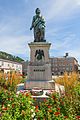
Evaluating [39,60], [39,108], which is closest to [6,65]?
[39,60]

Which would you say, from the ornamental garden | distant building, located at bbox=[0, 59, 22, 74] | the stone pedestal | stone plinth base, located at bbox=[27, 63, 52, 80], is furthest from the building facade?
the ornamental garden

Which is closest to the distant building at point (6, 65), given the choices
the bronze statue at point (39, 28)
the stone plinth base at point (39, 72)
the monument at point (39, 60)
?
the bronze statue at point (39, 28)

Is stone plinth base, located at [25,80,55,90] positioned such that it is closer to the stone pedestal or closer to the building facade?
the stone pedestal

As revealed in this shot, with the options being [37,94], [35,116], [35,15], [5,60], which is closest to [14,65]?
[5,60]

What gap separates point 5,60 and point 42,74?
194 ft

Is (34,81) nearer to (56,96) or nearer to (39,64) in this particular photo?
(39,64)

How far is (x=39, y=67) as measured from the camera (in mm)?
15961

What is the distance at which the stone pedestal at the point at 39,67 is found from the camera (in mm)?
15281

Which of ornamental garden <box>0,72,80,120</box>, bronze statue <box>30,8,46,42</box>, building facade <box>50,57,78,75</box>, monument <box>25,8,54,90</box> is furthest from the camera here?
building facade <box>50,57,78,75</box>

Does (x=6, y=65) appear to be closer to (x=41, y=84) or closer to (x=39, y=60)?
(x=39, y=60)

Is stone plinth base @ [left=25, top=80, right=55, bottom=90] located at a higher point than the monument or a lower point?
lower

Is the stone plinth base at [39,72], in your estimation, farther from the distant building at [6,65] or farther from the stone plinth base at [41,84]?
the distant building at [6,65]

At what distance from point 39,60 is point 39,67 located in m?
0.60

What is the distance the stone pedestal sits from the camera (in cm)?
1528
